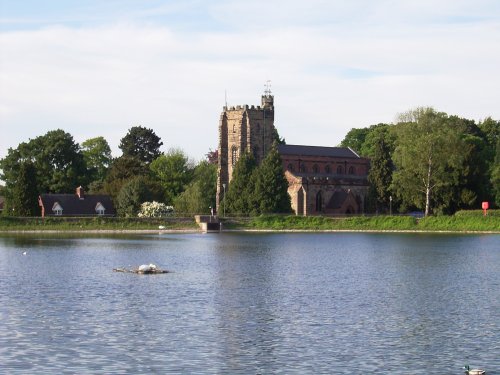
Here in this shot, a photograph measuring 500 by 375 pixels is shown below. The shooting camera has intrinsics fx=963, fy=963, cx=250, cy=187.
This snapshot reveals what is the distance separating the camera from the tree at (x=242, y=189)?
123m

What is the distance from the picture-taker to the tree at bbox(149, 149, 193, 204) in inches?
6014

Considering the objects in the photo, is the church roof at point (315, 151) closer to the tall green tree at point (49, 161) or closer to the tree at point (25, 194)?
the tall green tree at point (49, 161)

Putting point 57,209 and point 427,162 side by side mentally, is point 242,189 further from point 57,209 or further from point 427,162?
point 427,162

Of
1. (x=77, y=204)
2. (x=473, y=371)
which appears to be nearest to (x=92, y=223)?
(x=77, y=204)

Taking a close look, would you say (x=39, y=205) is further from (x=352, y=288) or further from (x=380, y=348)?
(x=380, y=348)

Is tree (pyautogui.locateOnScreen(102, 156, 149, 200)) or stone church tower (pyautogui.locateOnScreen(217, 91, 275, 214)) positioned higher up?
stone church tower (pyautogui.locateOnScreen(217, 91, 275, 214))

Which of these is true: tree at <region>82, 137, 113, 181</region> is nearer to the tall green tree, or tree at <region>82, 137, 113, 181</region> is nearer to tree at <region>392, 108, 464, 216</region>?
the tall green tree

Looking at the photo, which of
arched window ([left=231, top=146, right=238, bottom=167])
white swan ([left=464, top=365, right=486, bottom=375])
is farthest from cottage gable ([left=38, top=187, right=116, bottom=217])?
white swan ([left=464, top=365, right=486, bottom=375])

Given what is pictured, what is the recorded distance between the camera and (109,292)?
148ft

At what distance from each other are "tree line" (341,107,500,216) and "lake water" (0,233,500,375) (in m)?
45.6

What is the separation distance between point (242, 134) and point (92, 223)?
3335cm

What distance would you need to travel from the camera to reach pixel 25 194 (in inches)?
4592

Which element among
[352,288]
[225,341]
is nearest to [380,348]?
[225,341]

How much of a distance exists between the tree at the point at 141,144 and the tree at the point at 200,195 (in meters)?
24.7
